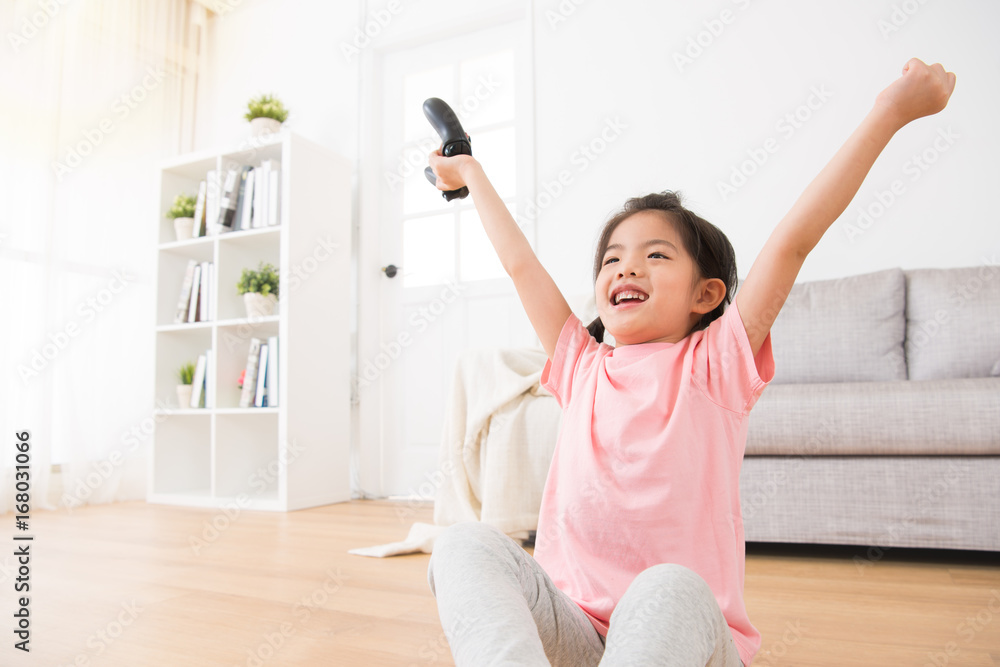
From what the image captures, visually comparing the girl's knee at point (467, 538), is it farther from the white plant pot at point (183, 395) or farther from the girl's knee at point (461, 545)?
the white plant pot at point (183, 395)

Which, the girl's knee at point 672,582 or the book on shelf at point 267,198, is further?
the book on shelf at point 267,198

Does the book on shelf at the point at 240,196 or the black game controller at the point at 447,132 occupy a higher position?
the book on shelf at the point at 240,196

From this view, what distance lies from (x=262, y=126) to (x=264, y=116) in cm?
5

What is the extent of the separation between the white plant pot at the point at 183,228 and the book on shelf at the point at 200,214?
2 centimetres

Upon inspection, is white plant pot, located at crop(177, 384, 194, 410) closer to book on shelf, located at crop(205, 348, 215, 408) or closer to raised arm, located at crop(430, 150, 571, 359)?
book on shelf, located at crop(205, 348, 215, 408)

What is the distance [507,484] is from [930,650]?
1009 mm

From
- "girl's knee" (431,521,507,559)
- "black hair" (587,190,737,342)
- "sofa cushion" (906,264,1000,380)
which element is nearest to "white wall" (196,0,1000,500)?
"sofa cushion" (906,264,1000,380)

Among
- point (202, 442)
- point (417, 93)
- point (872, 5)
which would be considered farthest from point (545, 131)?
point (202, 442)

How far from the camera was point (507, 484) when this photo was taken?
1776 mm

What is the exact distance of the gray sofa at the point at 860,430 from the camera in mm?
1536

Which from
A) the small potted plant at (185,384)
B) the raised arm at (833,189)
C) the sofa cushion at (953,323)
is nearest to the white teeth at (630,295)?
the raised arm at (833,189)

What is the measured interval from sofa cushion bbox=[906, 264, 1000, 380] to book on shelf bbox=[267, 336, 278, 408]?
2.27 m

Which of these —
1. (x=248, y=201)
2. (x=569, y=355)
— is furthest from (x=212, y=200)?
(x=569, y=355)

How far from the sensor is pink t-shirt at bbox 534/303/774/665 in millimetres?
650
